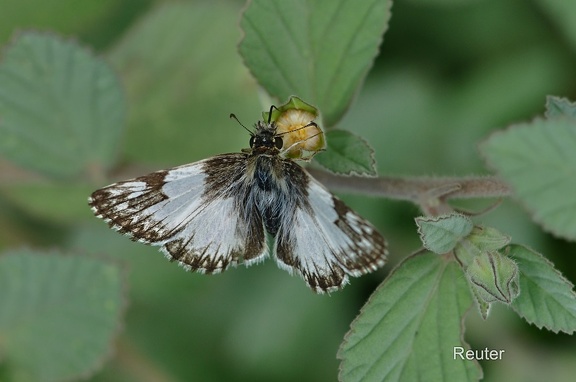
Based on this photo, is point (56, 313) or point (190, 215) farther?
point (56, 313)

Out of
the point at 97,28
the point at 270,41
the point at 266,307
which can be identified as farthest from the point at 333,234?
the point at 97,28

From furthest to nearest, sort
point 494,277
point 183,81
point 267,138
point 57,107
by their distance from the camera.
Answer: point 183,81 < point 57,107 < point 267,138 < point 494,277

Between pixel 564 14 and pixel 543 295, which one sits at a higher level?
pixel 564 14

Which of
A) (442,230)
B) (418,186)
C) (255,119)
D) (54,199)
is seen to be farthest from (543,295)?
(54,199)

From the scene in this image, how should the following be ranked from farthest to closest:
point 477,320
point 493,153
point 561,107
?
point 477,320 → point 561,107 → point 493,153

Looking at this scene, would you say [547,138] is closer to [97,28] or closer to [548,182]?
[548,182]

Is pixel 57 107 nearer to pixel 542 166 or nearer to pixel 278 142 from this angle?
pixel 278 142

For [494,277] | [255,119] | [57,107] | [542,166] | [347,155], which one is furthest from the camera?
[255,119]
